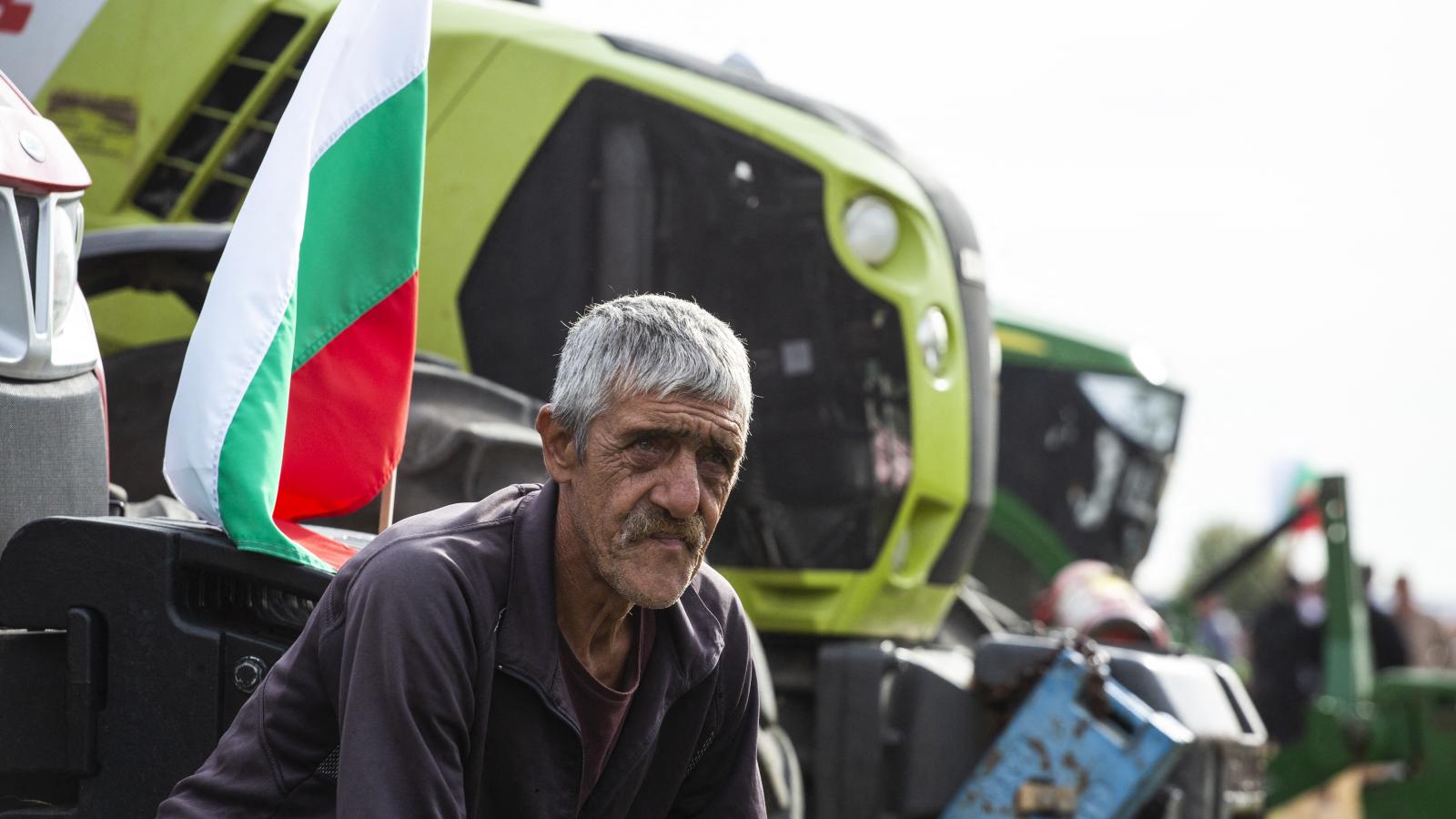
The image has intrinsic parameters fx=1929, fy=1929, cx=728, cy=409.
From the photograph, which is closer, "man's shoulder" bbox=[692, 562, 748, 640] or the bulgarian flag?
"man's shoulder" bbox=[692, 562, 748, 640]

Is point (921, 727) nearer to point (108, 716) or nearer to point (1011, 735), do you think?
point (1011, 735)

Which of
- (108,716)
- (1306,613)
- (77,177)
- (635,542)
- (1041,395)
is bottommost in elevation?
(1306,613)

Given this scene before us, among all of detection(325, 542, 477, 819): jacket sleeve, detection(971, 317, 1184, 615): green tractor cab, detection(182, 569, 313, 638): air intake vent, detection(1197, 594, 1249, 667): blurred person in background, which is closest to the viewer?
detection(325, 542, 477, 819): jacket sleeve

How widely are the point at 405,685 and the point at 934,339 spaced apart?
277 cm

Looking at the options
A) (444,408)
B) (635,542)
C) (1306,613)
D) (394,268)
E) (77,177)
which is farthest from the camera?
(1306,613)

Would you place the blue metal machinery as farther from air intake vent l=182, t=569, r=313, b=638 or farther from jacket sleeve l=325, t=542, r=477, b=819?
jacket sleeve l=325, t=542, r=477, b=819

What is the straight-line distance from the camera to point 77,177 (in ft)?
10.2

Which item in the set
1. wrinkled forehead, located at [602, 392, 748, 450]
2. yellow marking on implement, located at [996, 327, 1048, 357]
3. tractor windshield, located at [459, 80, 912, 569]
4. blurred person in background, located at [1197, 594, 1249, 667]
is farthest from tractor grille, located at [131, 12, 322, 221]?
blurred person in background, located at [1197, 594, 1249, 667]

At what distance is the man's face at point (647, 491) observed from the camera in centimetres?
244

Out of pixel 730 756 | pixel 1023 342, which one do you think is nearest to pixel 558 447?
pixel 730 756

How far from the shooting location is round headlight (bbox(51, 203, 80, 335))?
3.01m

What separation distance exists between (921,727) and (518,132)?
1.72 m

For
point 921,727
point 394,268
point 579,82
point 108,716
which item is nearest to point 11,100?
point 394,268

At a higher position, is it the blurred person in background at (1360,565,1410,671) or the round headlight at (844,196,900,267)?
the round headlight at (844,196,900,267)
